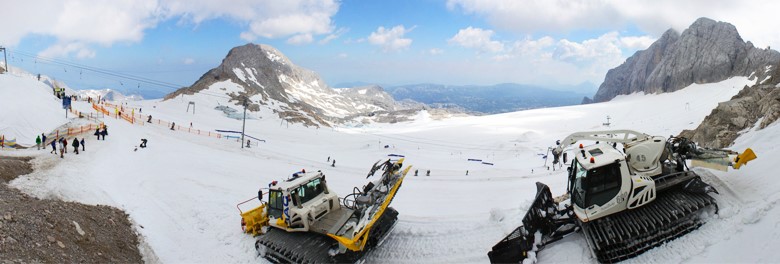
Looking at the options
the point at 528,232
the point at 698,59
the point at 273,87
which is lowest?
the point at 528,232

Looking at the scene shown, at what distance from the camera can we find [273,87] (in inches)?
4665

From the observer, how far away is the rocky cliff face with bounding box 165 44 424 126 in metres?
78.8

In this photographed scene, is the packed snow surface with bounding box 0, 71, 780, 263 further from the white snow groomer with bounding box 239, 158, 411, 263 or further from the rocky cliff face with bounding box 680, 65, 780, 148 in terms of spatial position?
the rocky cliff face with bounding box 680, 65, 780, 148

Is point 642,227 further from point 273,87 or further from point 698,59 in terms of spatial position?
point 698,59

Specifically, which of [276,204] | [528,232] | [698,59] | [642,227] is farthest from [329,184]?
[698,59]

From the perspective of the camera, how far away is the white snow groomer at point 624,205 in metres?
9.59

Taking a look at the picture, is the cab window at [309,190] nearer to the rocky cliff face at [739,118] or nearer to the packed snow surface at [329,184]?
the packed snow surface at [329,184]

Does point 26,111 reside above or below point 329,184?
above

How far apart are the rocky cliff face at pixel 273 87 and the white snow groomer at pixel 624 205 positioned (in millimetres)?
62518

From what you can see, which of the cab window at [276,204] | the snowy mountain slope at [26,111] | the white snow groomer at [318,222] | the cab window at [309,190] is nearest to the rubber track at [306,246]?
the white snow groomer at [318,222]

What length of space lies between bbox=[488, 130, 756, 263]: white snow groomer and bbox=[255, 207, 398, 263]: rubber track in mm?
3957

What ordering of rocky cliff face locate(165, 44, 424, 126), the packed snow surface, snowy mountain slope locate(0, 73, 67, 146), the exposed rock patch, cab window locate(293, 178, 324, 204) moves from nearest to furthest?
the exposed rock patch, the packed snow surface, cab window locate(293, 178, 324, 204), snowy mountain slope locate(0, 73, 67, 146), rocky cliff face locate(165, 44, 424, 126)

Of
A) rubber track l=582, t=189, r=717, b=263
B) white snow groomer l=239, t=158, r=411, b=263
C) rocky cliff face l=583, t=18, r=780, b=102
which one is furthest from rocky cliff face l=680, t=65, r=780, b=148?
rocky cliff face l=583, t=18, r=780, b=102

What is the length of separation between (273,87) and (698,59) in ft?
421
